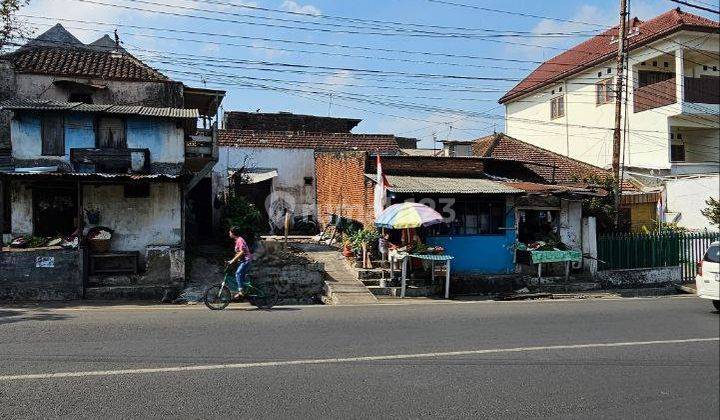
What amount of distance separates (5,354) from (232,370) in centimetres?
305

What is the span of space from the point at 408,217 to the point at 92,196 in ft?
28.8

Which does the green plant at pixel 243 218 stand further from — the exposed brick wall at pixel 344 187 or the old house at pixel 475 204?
the old house at pixel 475 204

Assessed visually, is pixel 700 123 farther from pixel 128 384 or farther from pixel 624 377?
pixel 128 384

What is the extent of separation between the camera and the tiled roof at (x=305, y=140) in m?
25.2

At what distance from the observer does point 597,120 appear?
29500mm

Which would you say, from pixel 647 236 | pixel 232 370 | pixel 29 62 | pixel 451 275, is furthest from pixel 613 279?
pixel 29 62

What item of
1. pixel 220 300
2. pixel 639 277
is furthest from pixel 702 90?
pixel 220 300

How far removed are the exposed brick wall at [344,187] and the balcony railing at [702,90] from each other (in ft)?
51.7

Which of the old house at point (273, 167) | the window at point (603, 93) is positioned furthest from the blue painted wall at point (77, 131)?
the window at point (603, 93)

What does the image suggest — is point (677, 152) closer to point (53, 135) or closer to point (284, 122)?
point (284, 122)

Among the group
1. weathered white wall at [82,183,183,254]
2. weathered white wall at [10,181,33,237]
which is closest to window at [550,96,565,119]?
weathered white wall at [82,183,183,254]

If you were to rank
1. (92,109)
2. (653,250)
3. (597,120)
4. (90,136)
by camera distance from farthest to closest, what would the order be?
1. (597,120)
2. (653,250)
3. (90,136)
4. (92,109)

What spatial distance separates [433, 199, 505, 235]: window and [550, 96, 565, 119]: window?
1731 centimetres

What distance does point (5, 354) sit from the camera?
7273 millimetres
